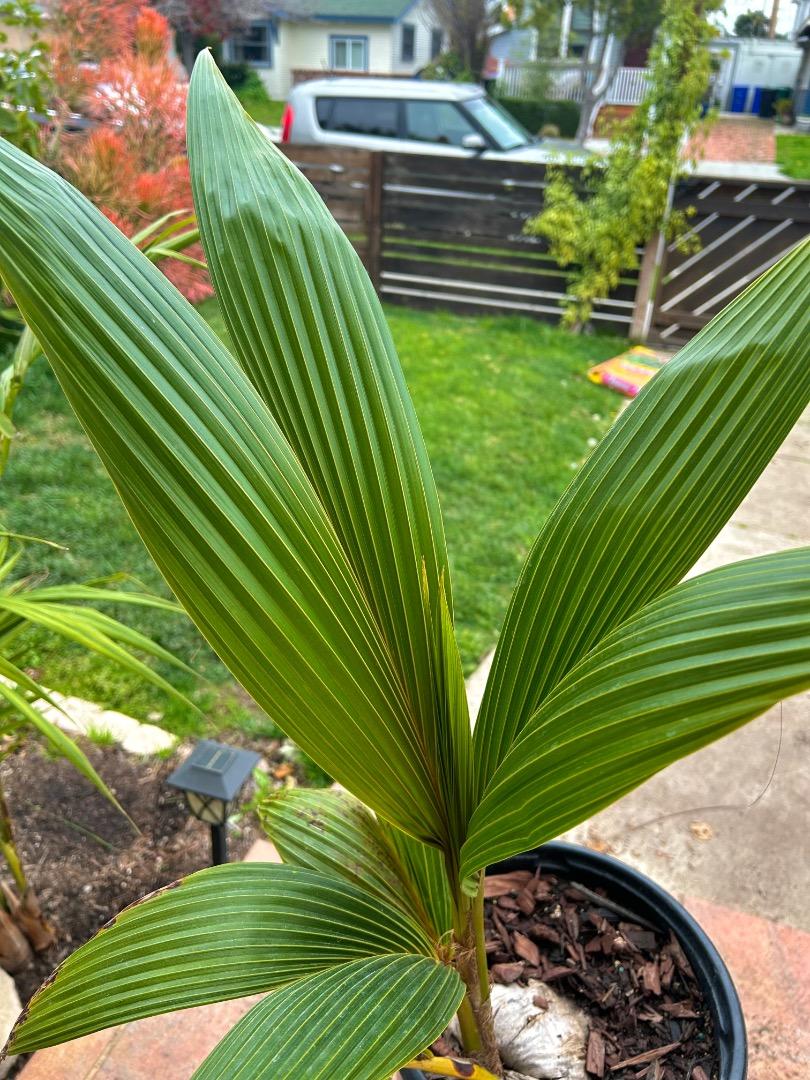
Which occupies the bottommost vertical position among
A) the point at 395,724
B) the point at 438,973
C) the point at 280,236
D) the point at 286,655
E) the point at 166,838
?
the point at 166,838

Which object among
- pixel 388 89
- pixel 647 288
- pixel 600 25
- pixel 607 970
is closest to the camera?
pixel 607 970

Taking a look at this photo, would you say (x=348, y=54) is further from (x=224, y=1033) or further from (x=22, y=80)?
(x=224, y=1033)

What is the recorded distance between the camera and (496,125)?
8008 mm

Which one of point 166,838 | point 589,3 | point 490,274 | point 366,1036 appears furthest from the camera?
point 589,3

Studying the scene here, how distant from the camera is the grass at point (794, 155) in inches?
574

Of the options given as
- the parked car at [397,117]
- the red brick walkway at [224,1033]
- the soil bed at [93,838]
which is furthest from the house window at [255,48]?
the red brick walkway at [224,1033]

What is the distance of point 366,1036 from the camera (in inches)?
27.0

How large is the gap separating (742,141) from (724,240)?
16388mm

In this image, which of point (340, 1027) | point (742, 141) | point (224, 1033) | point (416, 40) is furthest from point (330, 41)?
point (340, 1027)

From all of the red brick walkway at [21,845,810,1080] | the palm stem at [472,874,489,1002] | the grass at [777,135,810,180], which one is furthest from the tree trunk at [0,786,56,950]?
the grass at [777,135,810,180]

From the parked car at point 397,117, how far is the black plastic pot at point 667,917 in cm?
759

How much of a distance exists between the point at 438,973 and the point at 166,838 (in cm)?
131

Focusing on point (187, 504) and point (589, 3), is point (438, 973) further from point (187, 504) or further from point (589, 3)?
point (589, 3)

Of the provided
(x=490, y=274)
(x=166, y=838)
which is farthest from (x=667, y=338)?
(x=166, y=838)
